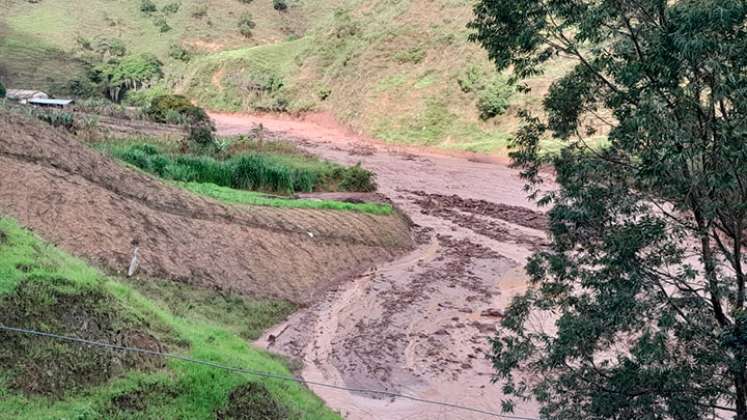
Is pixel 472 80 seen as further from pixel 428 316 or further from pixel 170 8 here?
pixel 170 8

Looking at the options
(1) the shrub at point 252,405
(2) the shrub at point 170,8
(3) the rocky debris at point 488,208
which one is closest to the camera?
(1) the shrub at point 252,405

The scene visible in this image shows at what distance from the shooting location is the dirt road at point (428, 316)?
1056 centimetres

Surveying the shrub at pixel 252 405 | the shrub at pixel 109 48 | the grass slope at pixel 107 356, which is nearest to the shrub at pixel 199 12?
the shrub at pixel 109 48

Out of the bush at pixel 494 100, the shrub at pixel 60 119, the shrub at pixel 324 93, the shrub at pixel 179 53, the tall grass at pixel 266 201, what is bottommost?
the tall grass at pixel 266 201

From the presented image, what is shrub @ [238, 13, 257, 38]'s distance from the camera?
8056 cm

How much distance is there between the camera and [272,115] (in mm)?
57812

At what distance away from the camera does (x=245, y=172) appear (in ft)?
68.9

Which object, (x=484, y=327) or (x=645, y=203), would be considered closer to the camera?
(x=645, y=203)

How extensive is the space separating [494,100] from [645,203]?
1443 inches

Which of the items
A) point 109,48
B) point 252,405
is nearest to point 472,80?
point 252,405

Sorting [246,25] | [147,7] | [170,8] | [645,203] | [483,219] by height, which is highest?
[170,8]

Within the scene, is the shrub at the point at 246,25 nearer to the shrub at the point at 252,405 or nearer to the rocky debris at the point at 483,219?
the rocky debris at the point at 483,219

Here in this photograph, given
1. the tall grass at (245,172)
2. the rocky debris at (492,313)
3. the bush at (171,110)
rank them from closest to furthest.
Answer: the rocky debris at (492,313) → the tall grass at (245,172) → the bush at (171,110)

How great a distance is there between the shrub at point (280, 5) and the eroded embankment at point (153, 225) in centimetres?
7860
